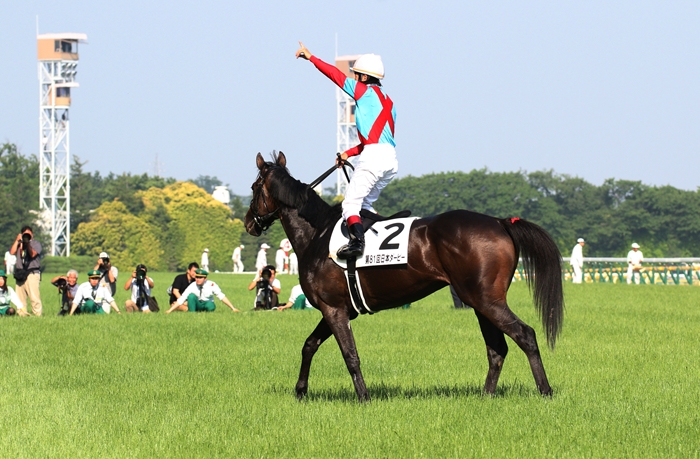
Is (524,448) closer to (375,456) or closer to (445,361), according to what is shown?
(375,456)

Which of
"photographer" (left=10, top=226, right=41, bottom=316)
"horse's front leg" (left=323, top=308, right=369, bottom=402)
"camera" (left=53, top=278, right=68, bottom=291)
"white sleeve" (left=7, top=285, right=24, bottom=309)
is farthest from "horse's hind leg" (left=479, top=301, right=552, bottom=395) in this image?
"camera" (left=53, top=278, right=68, bottom=291)

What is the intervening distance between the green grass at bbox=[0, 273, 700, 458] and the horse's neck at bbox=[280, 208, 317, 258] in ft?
4.82

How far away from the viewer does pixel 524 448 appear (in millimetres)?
7156

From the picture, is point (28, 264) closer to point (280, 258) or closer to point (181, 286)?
point (181, 286)

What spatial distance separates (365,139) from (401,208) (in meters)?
94.5

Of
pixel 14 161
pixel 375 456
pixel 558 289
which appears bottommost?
pixel 375 456

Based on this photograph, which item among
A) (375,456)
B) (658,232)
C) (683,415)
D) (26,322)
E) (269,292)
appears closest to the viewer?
(375,456)

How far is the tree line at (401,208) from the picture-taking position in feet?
299

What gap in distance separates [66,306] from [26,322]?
10.1 feet

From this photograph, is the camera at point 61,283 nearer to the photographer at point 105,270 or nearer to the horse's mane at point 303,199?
the photographer at point 105,270

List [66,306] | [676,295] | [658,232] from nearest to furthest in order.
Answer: [66,306] → [676,295] → [658,232]

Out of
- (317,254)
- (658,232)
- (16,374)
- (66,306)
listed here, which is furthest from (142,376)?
(658,232)

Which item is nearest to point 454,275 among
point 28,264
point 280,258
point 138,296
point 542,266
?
point 542,266

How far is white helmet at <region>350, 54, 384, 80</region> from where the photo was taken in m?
9.48
